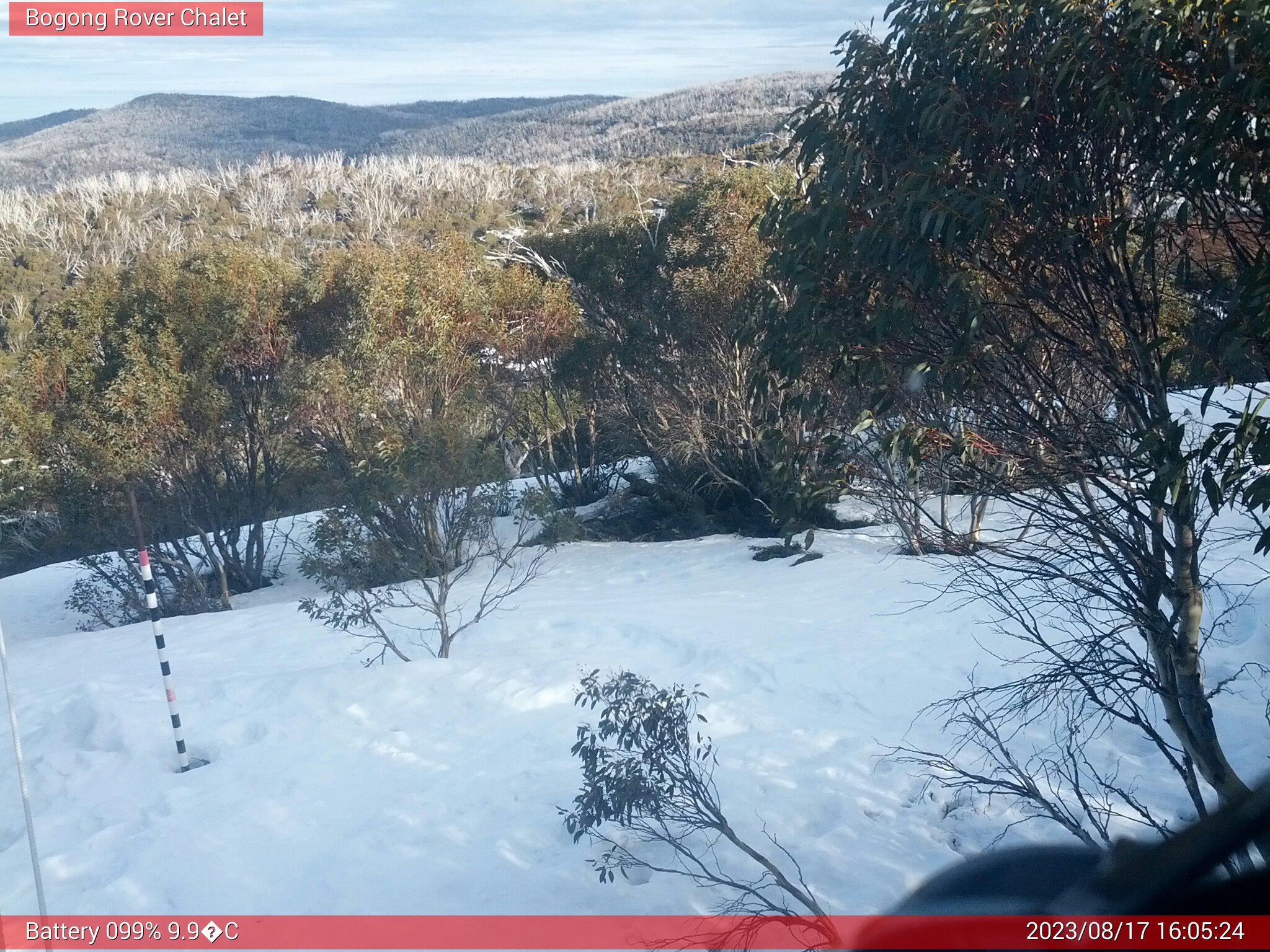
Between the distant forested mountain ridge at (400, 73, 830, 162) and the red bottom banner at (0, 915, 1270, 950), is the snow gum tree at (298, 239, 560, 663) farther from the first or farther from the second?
the distant forested mountain ridge at (400, 73, 830, 162)

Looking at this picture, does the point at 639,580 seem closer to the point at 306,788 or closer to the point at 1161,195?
the point at 306,788

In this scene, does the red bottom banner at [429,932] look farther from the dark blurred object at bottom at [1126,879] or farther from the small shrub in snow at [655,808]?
the dark blurred object at bottom at [1126,879]

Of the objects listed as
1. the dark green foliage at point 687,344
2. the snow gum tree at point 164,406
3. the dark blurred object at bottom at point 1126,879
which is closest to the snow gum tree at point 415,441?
the snow gum tree at point 164,406

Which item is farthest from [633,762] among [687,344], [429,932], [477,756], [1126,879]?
[687,344]

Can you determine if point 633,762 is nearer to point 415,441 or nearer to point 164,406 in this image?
point 415,441

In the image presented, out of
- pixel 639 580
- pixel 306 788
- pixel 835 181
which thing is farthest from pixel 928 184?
pixel 639 580

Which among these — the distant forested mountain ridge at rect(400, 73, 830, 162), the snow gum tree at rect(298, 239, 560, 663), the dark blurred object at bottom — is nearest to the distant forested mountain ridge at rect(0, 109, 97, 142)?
the snow gum tree at rect(298, 239, 560, 663)

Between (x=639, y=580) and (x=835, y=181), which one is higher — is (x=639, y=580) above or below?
below
